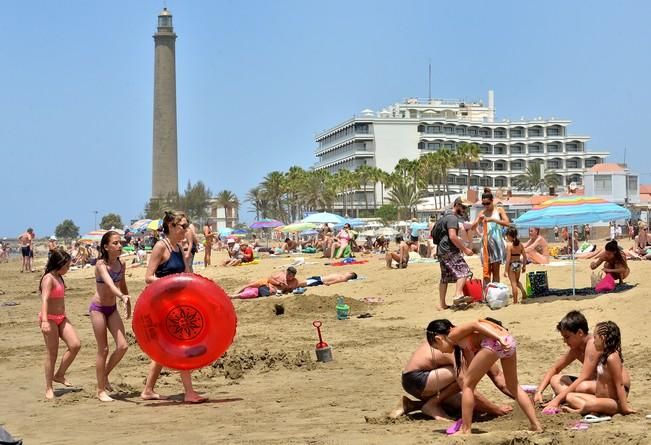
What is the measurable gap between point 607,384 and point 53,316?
4832mm

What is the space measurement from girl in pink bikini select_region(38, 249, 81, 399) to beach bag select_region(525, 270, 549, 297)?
744 centimetres

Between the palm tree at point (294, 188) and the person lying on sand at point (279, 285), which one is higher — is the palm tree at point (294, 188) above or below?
above

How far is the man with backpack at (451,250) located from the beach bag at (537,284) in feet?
3.10

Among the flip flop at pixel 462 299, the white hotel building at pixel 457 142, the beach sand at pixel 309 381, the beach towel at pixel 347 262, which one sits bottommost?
the beach sand at pixel 309 381

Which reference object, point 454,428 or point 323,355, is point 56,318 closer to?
point 323,355

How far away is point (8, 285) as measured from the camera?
1219 inches

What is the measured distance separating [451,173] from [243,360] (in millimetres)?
99613

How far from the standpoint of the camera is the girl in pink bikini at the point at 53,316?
8750 mm

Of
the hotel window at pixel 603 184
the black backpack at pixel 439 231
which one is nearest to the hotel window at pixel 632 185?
the hotel window at pixel 603 184

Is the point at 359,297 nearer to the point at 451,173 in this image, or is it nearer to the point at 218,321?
the point at 218,321

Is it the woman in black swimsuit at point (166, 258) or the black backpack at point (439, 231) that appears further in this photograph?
the black backpack at point (439, 231)

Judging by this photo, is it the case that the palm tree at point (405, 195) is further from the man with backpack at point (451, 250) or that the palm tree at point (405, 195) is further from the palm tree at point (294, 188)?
Answer: the man with backpack at point (451, 250)

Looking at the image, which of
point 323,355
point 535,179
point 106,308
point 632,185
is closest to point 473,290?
point 323,355

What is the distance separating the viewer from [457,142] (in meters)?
115
